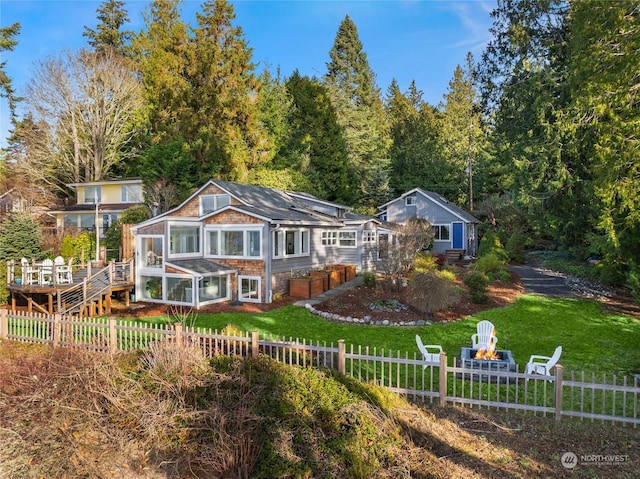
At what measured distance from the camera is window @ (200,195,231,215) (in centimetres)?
1903

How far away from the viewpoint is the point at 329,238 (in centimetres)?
2164

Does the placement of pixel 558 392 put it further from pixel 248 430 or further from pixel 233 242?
pixel 233 242

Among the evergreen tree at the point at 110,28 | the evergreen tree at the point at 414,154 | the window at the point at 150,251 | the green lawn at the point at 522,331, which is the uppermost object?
the evergreen tree at the point at 110,28

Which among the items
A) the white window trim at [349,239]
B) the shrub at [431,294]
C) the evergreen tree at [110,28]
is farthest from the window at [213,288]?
the evergreen tree at [110,28]

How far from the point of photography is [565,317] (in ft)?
41.6

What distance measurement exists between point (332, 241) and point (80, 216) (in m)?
22.8

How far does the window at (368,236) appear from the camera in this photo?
914 inches

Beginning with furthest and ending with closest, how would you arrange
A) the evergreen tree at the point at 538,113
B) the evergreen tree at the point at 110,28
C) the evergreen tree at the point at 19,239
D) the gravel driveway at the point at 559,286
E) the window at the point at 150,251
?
the evergreen tree at the point at 110,28 < the evergreen tree at the point at 19,239 < the evergreen tree at the point at 538,113 < the window at the point at 150,251 < the gravel driveway at the point at 559,286

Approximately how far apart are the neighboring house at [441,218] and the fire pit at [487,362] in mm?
22636

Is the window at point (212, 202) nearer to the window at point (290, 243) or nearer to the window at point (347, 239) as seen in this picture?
the window at point (290, 243)

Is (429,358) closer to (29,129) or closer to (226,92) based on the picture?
(226,92)

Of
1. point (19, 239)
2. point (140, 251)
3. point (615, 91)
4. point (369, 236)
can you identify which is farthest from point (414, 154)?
point (19, 239)

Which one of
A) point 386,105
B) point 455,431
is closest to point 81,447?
point 455,431

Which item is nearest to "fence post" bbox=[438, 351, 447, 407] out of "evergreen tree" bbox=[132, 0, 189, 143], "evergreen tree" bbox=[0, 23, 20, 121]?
"evergreen tree" bbox=[0, 23, 20, 121]
